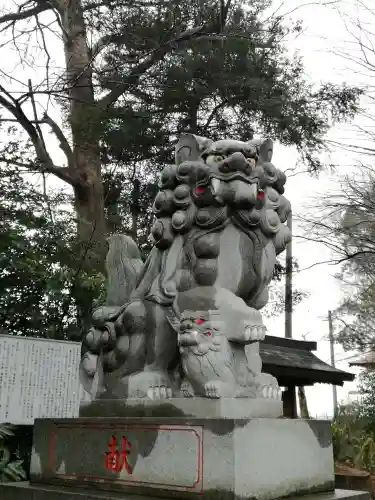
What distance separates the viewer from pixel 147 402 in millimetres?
3076

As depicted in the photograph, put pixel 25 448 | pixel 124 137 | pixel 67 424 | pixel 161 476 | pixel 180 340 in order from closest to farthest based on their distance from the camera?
pixel 161 476, pixel 180 340, pixel 67 424, pixel 25 448, pixel 124 137

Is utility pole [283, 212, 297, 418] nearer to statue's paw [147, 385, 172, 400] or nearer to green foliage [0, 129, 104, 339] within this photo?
green foliage [0, 129, 104, 339]

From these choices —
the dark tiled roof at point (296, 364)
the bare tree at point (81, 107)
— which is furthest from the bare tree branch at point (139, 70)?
the dark tiled roof at point (296, 364)

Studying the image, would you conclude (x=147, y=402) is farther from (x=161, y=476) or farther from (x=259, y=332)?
(x=259, y=332)

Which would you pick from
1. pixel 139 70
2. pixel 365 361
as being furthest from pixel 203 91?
pixel 365 361

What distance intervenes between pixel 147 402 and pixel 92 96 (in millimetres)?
7652

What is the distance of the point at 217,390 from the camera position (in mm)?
2838

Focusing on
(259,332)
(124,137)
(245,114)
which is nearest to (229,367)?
(259,332)

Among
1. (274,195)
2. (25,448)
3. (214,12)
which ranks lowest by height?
(25,448)

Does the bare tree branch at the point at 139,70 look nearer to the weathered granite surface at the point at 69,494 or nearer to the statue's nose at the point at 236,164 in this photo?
the statue's nose at the point at 236,164

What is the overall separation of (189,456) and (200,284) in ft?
3.06

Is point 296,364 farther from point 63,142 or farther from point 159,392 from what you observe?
point 159,392

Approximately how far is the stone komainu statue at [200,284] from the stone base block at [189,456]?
233 mm

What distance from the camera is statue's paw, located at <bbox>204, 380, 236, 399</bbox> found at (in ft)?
9.30
